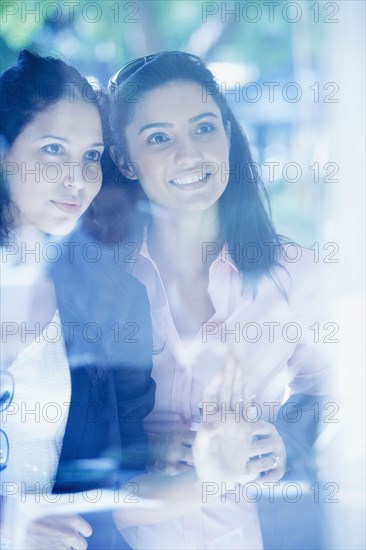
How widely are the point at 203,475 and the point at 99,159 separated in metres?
0.58

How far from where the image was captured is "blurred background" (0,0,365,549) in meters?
1.06

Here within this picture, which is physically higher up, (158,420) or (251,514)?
(158,420)

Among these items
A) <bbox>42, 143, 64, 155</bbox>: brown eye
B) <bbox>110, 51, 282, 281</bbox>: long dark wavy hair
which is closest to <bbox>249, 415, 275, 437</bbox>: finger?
<bbox>110, 51, 282, 281</bbox>: long dark wavy hair

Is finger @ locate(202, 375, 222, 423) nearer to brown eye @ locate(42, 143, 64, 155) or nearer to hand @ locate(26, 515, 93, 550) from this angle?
hand @ locate(26, 515, 93, 550)

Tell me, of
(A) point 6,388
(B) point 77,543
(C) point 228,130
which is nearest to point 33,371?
(A) point 6,388

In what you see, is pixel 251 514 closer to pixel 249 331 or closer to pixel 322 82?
pixel 249 331

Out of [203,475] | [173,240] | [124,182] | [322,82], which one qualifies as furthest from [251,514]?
[322,82]

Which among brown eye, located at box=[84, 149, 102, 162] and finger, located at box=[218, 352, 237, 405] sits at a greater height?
brown eye, located at box=[84, 149, 102, 162]

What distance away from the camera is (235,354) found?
3.59 ft

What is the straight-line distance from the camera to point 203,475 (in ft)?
3.58

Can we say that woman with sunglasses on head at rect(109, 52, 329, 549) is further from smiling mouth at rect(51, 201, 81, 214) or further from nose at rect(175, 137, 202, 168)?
smiling mouth at rect(51, 201, 81, 214)

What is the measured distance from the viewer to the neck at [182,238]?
42.9 inches

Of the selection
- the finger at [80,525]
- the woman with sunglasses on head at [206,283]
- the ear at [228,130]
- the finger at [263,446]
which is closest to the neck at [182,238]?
the woman with sunglasses on head at [206,283]

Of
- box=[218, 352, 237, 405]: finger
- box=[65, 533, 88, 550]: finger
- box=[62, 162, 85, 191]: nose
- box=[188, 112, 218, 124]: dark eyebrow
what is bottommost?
box=[65, 533, 88, 550]: finger
